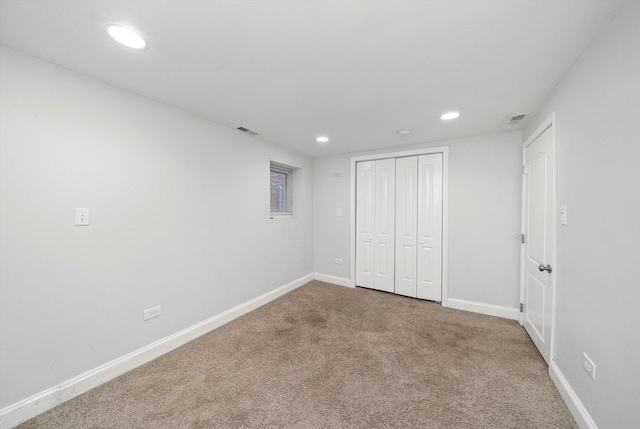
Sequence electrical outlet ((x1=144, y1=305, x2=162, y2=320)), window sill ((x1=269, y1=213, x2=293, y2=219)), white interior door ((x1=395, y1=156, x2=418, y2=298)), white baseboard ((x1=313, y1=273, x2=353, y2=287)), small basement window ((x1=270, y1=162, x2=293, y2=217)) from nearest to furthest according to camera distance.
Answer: electrical outlet ((x1=144, y1=305, x2=162, y2=320)), white interior door ((x1=395, y1=156, x2=418, y2=298)), window sill ((x1=269, y1=213, x2=293, y2=219)), small basement window ((x1=270, y1=162, x2=293, y2=217)), white baseboard ((x1=313, y1=273, x2=353, y2=287))

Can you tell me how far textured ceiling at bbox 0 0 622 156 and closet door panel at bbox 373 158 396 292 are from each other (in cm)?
150

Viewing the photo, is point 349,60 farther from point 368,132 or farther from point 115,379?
point 115,379

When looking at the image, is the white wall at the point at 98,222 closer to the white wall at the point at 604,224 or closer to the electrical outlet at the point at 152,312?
the electrical outlet at the point at 152,312

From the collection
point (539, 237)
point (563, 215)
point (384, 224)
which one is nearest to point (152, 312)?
point (384, 224)

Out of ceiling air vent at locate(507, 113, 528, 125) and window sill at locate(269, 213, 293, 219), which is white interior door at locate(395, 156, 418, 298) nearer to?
ceiling air vent at locate(507, 113, 528, 125)

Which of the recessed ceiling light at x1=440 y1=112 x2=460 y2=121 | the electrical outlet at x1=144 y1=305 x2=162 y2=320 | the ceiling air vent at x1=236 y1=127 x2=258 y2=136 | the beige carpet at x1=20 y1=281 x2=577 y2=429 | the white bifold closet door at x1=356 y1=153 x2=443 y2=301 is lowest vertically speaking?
the beige carpet at x1=20 y1=281 x2=577 y2=429

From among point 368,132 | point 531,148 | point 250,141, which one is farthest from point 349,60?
point 531,148

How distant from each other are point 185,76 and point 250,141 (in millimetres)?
1438

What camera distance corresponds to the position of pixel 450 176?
3365 millimetres

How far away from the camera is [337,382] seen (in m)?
1.88

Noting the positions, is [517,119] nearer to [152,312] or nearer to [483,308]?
[483,308]

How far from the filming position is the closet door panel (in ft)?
12.6

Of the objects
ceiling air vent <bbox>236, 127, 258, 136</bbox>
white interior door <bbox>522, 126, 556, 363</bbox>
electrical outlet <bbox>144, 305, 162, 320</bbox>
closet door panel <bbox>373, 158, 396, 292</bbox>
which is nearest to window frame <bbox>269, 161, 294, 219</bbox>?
ceiling air vent <bbox>236, 127, 258, 136</bbox>

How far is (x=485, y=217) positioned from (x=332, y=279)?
2.60m
